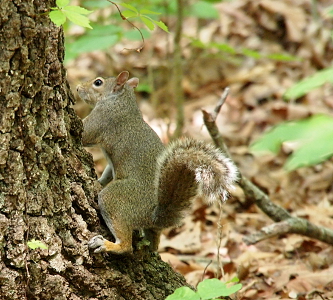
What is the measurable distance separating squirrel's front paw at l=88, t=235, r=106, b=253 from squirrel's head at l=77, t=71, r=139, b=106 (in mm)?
A: 1627

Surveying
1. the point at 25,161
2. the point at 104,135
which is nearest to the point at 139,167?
the point at 104,135

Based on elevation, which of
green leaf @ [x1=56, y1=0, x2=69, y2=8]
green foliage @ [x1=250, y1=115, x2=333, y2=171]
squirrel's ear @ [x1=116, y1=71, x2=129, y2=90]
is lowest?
squirrel's ear @ [x1=116, y1=71, x2=129, y2=90]

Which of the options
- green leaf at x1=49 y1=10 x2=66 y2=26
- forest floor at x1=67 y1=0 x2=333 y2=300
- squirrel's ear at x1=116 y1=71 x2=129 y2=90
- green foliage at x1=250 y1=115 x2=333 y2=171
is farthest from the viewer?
squirrel's ear at x1=116 y1=71 x2=129 y2=90

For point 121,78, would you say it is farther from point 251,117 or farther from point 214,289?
point 251,117

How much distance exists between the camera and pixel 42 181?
7.78 feet

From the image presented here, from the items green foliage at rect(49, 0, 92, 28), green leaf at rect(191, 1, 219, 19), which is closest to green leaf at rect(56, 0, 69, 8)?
green foliage at rect(49, 0, 92, 28)

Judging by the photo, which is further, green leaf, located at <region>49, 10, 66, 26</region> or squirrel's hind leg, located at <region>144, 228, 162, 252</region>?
squirrel's hind leg, located at <region>144, 228, 162, 252</region>

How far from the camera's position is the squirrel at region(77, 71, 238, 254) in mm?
2627

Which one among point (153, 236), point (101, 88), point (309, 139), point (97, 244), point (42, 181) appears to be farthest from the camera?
point (101, 88)

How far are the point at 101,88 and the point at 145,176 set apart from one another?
43.7 inches

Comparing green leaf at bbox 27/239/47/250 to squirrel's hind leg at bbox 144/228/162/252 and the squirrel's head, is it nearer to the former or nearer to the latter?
squirrel's hind leg at bbox 144/228/162/252

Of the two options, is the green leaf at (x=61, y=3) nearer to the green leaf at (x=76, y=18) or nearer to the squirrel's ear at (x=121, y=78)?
the green leaf at (x=76, y=18)

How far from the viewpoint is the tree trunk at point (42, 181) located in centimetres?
217

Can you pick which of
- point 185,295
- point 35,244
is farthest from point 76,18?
point 185,295
